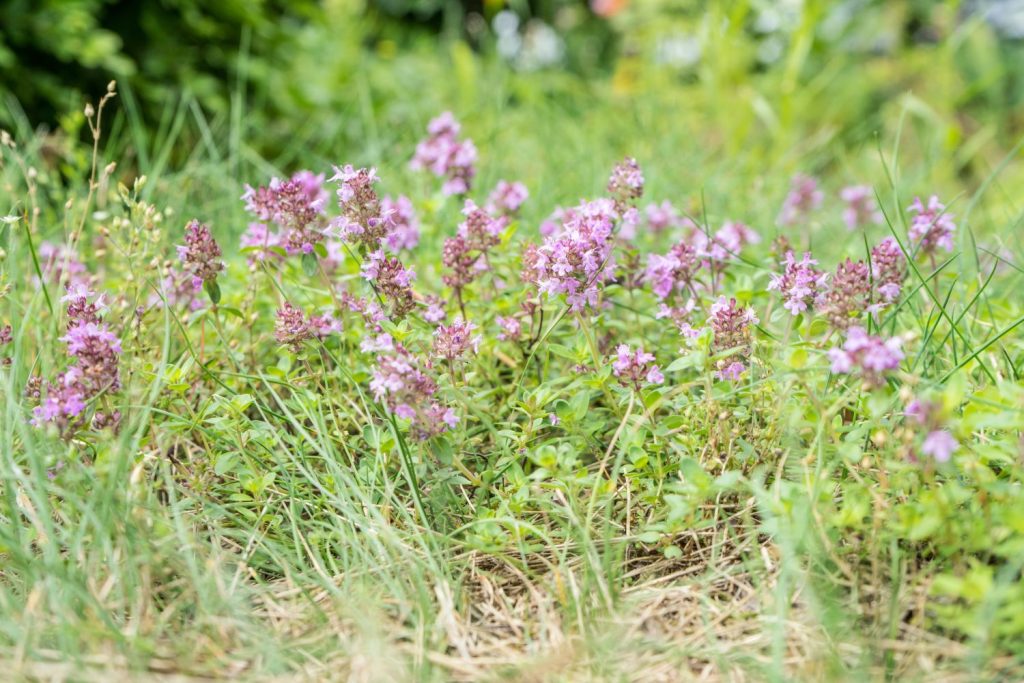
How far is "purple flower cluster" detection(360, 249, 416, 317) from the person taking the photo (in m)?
1.72

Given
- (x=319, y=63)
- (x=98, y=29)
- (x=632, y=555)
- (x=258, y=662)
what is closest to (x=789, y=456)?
(x=632, y=555)

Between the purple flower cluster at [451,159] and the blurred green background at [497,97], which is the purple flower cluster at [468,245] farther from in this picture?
the blurred green background at [497,97]

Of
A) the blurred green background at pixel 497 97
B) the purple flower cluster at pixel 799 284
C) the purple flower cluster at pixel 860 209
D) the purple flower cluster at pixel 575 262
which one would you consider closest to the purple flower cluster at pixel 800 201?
the purple flower cluster at pixel 860 209

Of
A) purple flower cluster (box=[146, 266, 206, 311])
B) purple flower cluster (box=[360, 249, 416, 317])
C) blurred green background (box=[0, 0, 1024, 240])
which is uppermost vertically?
blurred green background (box=[0, 0, 1024, 240])

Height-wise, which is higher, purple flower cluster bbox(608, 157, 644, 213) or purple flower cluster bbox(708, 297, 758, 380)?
purple flower cluster bbox(608, 157, 644, 213)

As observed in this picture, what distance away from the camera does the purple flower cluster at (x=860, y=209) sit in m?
2.96

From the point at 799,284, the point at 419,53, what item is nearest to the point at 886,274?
the point at 799,284

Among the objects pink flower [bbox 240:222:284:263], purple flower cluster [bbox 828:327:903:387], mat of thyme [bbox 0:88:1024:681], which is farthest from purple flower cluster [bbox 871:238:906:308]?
pink flower [bbox 240:222:284:263]

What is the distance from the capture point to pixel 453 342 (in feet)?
5.53

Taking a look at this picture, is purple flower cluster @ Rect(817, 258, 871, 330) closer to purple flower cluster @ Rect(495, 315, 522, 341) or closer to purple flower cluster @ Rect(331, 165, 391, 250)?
purple flower cluster @ Rect(495, 315, 522, 341)

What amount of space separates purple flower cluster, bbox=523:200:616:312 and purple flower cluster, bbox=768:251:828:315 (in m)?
0.35

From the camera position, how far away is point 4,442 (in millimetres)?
1598

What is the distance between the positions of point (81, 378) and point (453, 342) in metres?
0.68

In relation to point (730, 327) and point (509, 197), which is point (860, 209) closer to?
point (509, 197)
